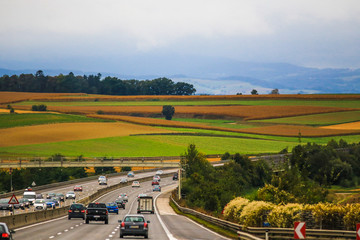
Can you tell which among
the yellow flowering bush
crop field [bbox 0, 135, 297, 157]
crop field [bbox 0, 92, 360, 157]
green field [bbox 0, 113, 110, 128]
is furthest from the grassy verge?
green field [bbox 0, 113, 110, 128]

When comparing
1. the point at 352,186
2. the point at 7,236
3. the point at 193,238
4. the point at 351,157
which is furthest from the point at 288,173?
the point at 351,157

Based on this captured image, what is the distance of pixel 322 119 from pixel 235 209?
455ft

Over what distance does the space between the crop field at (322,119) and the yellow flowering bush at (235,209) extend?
13037cm

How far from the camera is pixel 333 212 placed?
1353 inches

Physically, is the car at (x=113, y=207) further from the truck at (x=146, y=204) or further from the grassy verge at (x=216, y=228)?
the grassy verge at (x=216, y=228)

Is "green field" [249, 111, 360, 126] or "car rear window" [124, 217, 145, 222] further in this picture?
"green field" [249, 111, 360, 126]

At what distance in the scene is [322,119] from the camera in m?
180

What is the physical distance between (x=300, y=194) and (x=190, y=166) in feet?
231

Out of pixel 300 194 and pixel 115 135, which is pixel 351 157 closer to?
pixel 115 135

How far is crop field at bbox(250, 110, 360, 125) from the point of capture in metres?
176

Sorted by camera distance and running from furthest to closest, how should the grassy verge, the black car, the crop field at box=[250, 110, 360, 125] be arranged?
the crop field at box=[250, 110, 360, 125] < the black car < the grassy verge

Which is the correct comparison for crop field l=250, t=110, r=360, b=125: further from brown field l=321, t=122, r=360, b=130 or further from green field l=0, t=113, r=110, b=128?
green field l=0, t=113, r=110, b=128

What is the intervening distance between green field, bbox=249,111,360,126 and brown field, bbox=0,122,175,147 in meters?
33.7

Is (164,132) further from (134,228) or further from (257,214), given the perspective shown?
(257,214)
